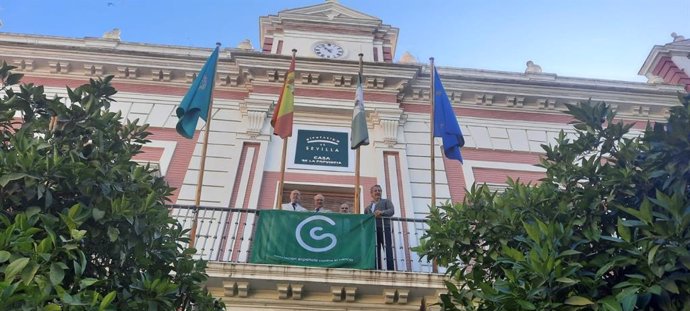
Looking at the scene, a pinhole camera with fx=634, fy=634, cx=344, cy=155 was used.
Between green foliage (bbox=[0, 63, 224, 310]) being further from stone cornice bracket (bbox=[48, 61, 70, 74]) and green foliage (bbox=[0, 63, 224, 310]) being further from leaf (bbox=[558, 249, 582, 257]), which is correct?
stone cornice bracket (bbox=[48, 61, 70, 74])

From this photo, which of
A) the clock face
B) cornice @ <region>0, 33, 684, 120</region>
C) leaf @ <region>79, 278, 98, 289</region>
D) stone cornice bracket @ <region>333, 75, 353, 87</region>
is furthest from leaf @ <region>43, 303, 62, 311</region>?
the clock face

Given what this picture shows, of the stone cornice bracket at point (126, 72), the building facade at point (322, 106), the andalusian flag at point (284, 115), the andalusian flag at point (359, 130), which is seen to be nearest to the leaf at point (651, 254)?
the building facade at point (322, 106)

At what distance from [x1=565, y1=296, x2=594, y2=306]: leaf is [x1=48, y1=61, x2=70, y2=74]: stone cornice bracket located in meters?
10.5

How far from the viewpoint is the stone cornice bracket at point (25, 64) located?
38.7 feet

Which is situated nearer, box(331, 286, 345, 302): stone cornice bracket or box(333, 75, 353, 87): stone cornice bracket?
box(331, 286, 345, 302): stone cornice bracket

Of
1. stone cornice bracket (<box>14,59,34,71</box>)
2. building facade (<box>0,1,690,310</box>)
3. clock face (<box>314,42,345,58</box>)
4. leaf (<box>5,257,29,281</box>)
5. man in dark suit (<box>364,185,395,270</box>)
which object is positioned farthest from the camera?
clock face (<box>314,42,345,58</box>)

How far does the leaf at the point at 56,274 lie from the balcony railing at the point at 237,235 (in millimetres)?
4340

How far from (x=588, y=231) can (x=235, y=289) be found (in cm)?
439

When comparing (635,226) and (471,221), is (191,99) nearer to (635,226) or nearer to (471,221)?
(471,221)

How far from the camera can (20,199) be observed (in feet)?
15.8

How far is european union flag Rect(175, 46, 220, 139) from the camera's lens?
9.71 meters

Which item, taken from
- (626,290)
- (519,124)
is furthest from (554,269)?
(519,124)

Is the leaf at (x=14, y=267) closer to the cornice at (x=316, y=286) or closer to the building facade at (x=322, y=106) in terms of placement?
the cornice at (x=316, y=286)

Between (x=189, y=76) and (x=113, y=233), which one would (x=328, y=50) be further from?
(x=113, y=233)
